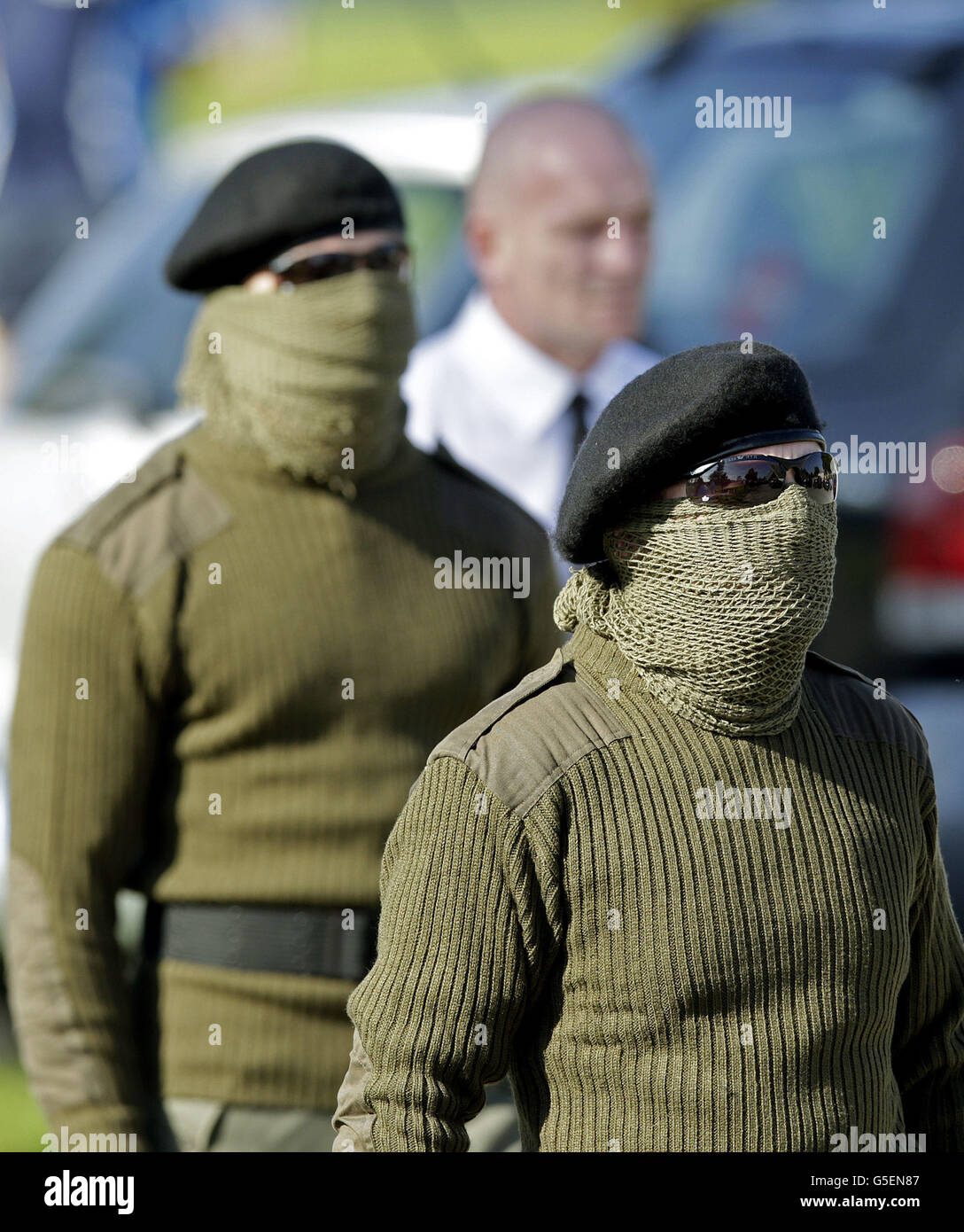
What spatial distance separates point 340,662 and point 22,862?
1.81ft

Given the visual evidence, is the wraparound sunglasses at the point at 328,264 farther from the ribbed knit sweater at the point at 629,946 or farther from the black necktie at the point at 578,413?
the black necktie at the point at 578,413

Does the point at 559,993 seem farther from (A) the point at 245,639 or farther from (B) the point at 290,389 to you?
(B) the point at 290,389

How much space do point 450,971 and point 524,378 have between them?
290 cm

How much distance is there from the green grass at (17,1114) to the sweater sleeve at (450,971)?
2.71 metres

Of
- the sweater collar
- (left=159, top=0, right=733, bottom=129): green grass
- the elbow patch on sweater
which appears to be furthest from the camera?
(left=159, top=0, right=733, bottom=129): green grass

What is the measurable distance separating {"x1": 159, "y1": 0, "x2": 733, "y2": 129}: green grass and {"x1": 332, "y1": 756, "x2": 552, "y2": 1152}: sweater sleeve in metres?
4.93

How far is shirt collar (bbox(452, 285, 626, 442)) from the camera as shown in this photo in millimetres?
4469

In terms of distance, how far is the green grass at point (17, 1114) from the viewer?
440 centimetres
